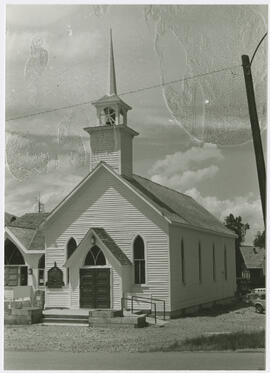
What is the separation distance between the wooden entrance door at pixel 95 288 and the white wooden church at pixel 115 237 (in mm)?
36

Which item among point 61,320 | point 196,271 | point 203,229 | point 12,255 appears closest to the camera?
point 61,320

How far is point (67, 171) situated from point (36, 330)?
527cm

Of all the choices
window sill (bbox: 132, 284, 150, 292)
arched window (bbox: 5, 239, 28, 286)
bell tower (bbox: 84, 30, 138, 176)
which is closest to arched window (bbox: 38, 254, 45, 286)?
arched window (bbox: 5, 239, 28, 286)

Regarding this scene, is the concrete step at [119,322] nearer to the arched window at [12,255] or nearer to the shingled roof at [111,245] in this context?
the shingled roof at [111,245]

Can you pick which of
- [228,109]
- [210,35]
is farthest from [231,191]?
[210,35]

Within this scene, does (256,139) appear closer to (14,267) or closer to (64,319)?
(64,319)

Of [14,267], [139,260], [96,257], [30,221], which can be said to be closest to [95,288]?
[96,257]

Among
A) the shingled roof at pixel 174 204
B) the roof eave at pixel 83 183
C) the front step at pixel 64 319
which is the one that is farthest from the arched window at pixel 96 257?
the shingled roof at pixel 174 204

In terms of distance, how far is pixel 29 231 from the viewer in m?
24.2

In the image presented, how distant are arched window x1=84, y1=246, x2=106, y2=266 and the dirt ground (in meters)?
3.22

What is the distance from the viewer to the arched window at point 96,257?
22514mm

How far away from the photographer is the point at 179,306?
22453 millimetres

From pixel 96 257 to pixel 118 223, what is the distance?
1488 millimetres

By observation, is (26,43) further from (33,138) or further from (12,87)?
(33,138)
